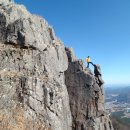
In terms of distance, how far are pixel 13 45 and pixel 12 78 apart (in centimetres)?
524

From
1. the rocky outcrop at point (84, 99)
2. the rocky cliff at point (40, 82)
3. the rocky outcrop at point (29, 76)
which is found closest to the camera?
the rocky outcrop at point (29, 76)

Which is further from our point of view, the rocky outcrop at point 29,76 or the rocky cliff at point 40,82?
the rocky cliff at point 40,82

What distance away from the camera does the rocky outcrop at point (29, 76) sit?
2403 centimetres

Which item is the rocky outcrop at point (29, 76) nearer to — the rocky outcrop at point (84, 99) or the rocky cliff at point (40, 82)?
the rocky cliff at point (40, 82)

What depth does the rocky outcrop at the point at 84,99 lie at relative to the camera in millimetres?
35281

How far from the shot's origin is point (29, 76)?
26.4 metres

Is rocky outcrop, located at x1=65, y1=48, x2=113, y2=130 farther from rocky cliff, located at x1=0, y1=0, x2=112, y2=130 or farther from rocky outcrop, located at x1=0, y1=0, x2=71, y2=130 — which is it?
rocky outcrop, located at x1=0, y1=0, x2=71, y2=130

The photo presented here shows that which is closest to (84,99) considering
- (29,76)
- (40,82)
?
(40,82)

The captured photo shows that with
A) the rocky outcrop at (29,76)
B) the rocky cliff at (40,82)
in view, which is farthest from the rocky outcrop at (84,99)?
the rocky outcrop at (29,76)

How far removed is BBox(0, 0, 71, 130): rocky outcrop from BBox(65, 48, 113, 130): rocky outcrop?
3284 millimetres

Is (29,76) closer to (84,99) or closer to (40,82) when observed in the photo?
(40,82)

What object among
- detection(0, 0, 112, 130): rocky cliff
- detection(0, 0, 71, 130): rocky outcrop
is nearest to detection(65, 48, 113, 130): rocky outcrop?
detection(0, 0, 112, 130): rocky cliff

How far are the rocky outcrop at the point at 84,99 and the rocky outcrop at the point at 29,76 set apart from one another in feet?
10.8

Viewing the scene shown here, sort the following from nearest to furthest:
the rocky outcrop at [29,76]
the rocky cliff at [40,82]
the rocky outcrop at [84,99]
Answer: the rocky outcrop at [29,76]
the rocky cliff at [40,82]
the rocky outcrop at [84,99]
